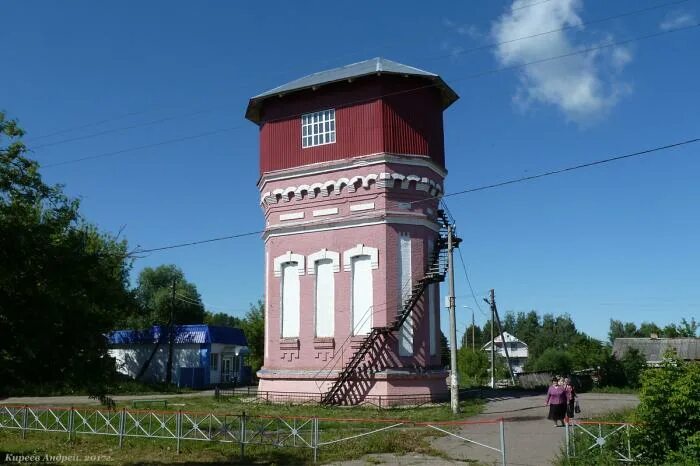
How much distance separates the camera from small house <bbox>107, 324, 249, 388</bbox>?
142 ft

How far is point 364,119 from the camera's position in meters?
27.0

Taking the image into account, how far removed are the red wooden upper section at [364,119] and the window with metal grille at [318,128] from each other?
7.8 inches

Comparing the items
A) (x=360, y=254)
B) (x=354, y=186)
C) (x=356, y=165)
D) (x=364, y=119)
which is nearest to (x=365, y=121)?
(x=364, y=119)

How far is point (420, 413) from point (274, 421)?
290 inches

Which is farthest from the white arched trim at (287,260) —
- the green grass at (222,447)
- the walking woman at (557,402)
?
the walking woman at (557,402)

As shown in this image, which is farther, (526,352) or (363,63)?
(526,352)

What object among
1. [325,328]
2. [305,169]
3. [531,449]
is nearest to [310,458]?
[531,449]

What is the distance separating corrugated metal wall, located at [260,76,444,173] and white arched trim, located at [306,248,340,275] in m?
4.13

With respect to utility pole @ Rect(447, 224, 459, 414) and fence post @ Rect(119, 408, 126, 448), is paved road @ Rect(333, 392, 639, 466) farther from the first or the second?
fence post @ Rect(119, 408, 126, 448)

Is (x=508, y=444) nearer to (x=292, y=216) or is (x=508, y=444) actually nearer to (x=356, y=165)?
(x=356, y=165)

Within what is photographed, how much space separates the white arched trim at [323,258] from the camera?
26531mm

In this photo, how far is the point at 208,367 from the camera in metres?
43.4

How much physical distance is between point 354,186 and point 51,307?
1658cm

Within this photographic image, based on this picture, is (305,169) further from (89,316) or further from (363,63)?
(89,316)
